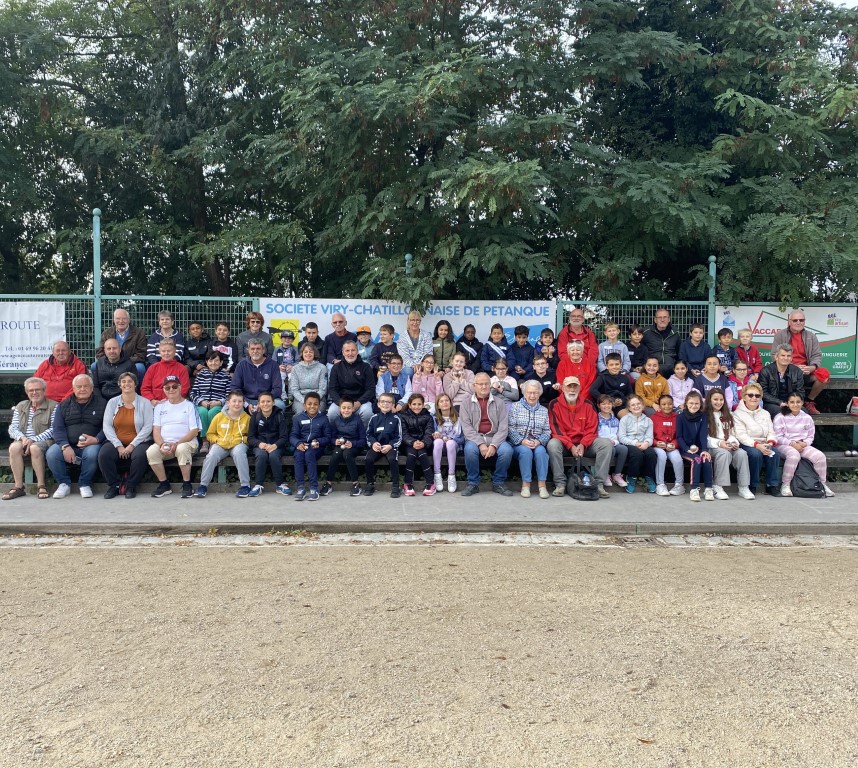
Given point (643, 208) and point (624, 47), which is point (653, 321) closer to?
point (643, 208)

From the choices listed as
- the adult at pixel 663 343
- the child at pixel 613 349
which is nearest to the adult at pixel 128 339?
the child at pixel 613 349

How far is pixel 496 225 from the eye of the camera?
36.6 feet

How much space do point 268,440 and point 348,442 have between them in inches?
42.7

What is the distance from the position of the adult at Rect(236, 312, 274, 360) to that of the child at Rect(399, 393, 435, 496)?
2.47m

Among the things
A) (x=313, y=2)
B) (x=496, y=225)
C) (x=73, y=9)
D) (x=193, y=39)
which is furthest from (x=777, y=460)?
(x=73, y=9)

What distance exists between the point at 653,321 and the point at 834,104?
14.3 feet

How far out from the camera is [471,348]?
10969 millimetres

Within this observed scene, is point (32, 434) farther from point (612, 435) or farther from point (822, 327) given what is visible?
point (822, 327)

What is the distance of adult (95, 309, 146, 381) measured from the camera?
33.6 feet

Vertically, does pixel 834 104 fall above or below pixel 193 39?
below

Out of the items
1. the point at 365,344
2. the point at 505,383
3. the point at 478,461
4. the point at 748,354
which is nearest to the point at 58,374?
the point at 365,344

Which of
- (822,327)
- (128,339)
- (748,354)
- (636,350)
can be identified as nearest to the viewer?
(128,339)

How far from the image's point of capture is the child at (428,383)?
9.92 metres

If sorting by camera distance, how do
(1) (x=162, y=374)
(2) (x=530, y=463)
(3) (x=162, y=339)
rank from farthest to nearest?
(3) (x=162, y=339) < (1) (x=162, y=374) < (2) (x=530, y=463)
